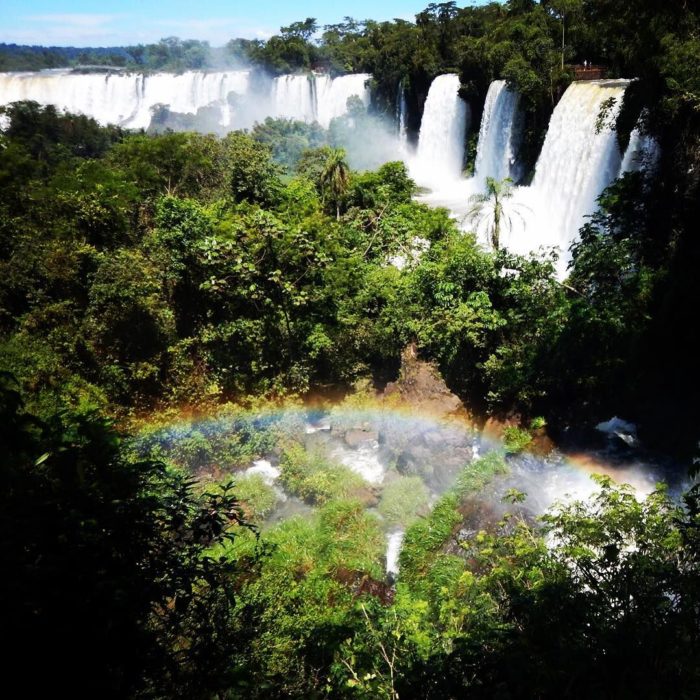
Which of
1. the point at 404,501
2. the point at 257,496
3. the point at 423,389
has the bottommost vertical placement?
the point at 257,496

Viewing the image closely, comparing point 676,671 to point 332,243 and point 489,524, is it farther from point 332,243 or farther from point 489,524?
point 332,243

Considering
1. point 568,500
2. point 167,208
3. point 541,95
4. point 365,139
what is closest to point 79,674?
point 568,500

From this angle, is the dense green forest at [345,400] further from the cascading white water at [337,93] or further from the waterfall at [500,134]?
the cascading white water at [337,93]

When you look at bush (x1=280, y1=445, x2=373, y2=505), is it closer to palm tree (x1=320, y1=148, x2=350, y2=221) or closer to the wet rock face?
the wet rock face

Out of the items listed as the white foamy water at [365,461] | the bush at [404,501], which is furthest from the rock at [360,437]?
the bush at [404,501]

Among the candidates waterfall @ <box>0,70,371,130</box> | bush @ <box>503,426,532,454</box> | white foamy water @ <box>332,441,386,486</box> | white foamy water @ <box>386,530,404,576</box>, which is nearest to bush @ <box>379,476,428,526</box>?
white foamy water @ <box>386,530,404,576</box>

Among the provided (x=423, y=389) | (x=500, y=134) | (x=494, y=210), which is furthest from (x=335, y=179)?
(x=500, y=134)

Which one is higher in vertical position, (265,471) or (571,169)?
(571,169)

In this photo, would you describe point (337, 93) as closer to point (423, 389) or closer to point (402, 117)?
point (402, 117)
